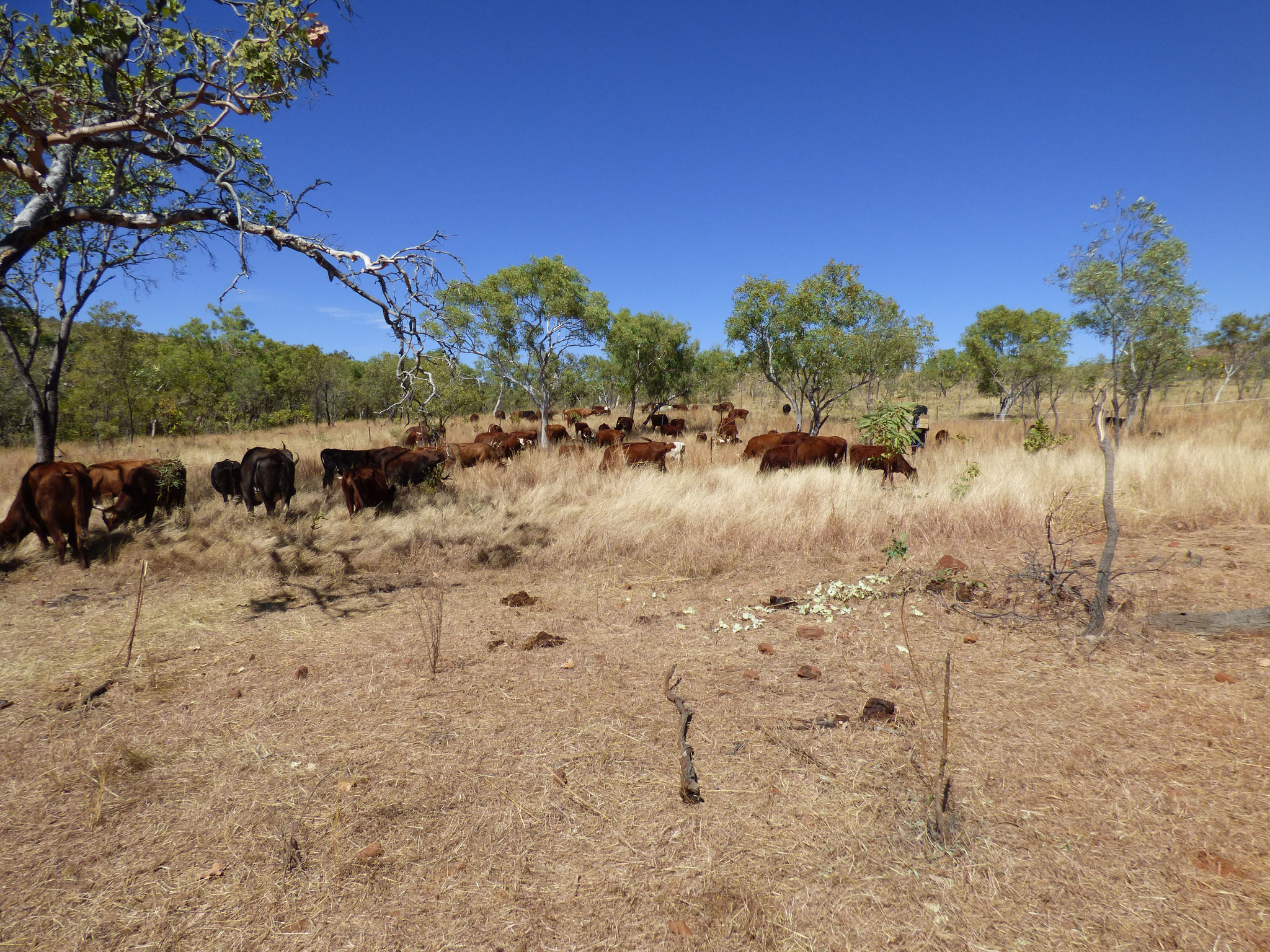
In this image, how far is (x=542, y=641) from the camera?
4934mm

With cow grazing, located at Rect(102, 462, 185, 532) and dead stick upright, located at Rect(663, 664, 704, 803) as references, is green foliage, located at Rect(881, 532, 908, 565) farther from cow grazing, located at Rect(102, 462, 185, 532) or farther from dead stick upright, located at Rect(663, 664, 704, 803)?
cow grazing, located at Rect(102, 462, 185, 532)

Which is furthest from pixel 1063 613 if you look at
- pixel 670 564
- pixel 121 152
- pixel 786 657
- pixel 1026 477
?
pixel 121 152

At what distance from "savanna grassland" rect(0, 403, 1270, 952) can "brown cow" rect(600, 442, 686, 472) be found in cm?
727

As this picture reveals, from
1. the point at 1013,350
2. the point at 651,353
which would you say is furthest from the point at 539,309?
the point at 1013,350

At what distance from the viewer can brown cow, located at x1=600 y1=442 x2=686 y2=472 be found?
14.4 m

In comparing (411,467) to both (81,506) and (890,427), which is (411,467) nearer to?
(81,506)

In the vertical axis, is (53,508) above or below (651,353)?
below

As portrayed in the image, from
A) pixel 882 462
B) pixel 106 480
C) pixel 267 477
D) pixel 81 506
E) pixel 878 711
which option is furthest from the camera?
pixel 882 462

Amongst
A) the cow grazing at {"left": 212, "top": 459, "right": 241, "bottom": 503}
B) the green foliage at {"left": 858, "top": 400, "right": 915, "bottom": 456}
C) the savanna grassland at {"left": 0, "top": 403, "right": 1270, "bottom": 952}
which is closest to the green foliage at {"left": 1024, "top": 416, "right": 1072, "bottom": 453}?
the green foliage at {"left": 858, "top": 400, "right": 915, "bottom": 456}

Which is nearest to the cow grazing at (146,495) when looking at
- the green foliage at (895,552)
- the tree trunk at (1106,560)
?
the green foliage at (895,552)

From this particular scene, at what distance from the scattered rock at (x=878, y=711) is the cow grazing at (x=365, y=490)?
8.95m

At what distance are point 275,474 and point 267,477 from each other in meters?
0.13

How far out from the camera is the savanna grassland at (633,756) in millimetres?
2182

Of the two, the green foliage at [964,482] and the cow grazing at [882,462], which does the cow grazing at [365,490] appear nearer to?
the cow grazing at [882,462]
